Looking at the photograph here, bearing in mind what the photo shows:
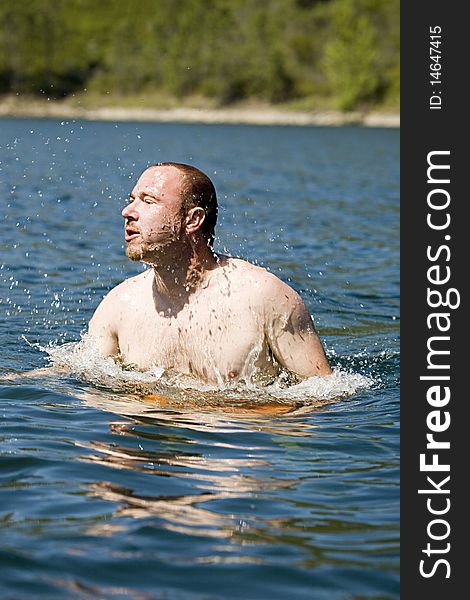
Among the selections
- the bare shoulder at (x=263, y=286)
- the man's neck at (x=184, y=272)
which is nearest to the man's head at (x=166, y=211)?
the man's neck at (x=184, y=272)

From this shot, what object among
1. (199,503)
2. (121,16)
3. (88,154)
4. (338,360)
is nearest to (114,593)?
(199,503)

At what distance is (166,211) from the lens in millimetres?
6770

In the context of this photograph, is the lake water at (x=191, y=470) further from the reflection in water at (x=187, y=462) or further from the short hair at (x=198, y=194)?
the short hair at (x=198, y=194)

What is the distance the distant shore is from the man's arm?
8993 centimetres

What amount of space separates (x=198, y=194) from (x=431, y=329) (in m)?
1.63

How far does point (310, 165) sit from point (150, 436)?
33.9 meters

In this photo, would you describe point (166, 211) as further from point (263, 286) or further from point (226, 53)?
point (226, 53)

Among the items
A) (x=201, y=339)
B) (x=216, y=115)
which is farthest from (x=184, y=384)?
(x=216, y=115)

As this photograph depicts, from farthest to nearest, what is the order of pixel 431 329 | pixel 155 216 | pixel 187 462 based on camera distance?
1. pixel 155 216
2. pixel 431 329
3. pixel 187 462

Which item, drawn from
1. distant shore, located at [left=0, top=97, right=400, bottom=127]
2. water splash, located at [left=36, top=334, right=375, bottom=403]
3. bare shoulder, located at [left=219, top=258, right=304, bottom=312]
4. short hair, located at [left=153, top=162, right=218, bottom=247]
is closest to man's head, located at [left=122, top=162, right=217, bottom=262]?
short hair, located at [left=153, top=162, right=218, bottom=247]

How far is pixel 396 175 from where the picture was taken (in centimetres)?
3575

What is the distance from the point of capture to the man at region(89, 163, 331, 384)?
268 inches

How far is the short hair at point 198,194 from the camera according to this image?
683 centimetres

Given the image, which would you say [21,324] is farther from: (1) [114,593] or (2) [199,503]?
(1) [114,593]
